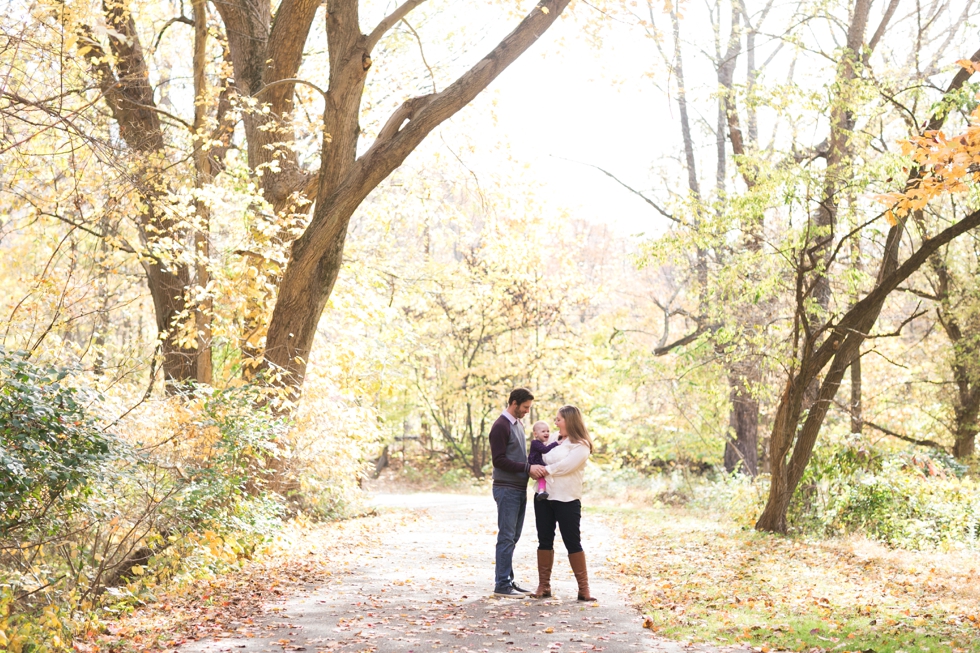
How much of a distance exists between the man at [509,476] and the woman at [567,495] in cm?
25

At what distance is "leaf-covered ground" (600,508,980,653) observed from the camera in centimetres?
628

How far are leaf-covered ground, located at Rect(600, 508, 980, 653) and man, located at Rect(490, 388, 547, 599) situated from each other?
1.28 m

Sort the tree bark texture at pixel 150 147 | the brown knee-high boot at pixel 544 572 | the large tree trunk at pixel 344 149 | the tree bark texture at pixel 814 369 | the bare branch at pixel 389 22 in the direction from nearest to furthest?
the brown knee-high boot at pixel 544 572
the large tree trunk at pixel 344 149
the bare branch at pixel 389 22
the tree bark texture at pixel 814 369
the tree bark texture at pixel 150 147

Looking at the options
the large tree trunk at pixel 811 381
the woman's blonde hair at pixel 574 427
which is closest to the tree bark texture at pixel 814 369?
the large tree trunk at pixel 811 381

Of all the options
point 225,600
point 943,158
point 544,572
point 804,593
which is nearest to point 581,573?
point 544,572

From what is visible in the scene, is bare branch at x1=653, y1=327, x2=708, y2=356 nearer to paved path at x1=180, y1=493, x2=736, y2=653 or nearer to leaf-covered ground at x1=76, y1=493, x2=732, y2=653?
leaf-covered ground at x1=76, y1=493, x2=732, y2=653

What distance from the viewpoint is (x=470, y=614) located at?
734 cm

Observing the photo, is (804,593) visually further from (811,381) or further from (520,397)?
(811,381)

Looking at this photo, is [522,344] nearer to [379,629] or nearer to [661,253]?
[661,253]

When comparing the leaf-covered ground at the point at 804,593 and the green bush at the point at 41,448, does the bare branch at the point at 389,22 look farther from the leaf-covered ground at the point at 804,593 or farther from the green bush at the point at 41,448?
the leaf-covered ground at the point at 804,593

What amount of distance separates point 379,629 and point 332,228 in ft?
17.9

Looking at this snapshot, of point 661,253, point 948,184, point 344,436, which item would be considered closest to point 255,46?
point 344,436

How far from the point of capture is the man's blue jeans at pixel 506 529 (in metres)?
8.17

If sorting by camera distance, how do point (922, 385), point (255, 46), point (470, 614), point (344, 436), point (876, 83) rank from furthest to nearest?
1. point (922, 385)
2. point (344, 436)
3. point (255, 46)
4. point (876, 83)
5. point (470, 614)
